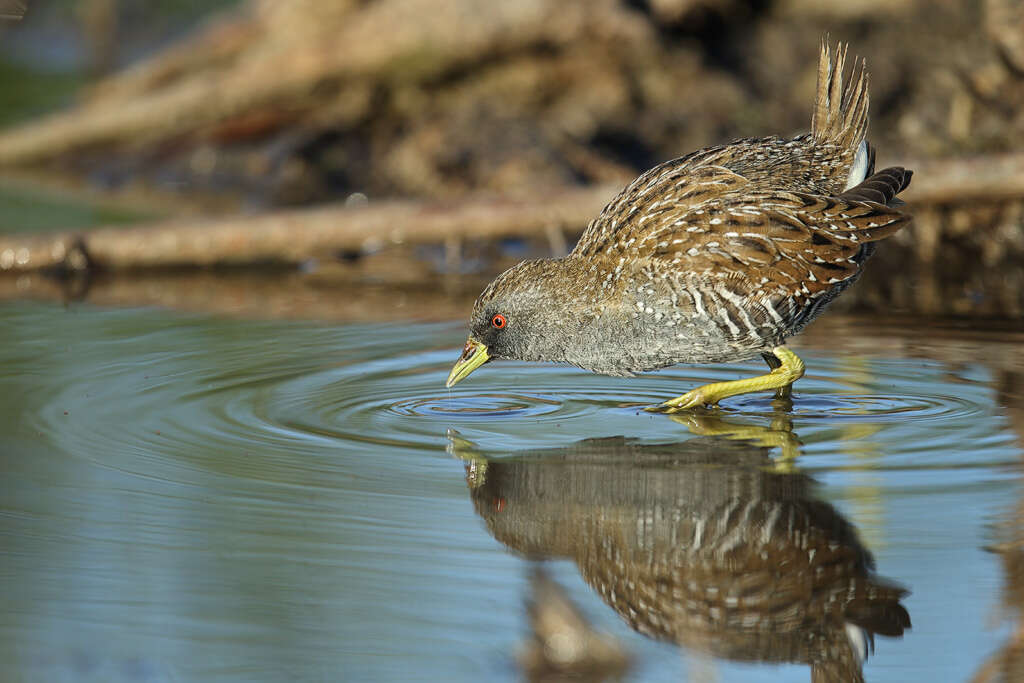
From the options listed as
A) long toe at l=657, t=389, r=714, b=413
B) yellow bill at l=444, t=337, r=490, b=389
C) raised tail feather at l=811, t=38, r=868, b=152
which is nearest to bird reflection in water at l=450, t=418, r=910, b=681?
long toe at l=657, t=389, r=714, b=413

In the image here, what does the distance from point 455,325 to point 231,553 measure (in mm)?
3814

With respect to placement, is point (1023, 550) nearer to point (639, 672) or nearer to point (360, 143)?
point (639, 672)

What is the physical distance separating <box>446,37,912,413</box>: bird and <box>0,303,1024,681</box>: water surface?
0.79ft

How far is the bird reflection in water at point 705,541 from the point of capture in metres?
3.46

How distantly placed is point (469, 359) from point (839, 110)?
6.99 ft

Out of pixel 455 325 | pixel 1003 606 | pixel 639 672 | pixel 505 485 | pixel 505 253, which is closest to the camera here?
pixel 639 672

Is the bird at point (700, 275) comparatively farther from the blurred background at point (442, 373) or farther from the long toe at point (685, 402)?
the blurred background at point (442, 373)

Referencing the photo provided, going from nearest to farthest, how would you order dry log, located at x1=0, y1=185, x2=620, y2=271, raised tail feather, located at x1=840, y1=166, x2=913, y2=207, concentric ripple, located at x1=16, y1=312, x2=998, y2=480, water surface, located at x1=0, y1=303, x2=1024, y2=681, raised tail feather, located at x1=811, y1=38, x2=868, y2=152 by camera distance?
→ water surface, located at x1=0, y1=303, x2=1024, y2=681 < concentric ripple, located at x1=16, y1=312, x2=998, y2=480 < raised tail feather, located at x1=840, y1=166, x2=913, y2=207 < raised tail feather, located at x1=811, y1=38, x2=868, y2=152 < dry log, located at x1=0, y1=185, x2=620, y2=271

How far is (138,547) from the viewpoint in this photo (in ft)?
13.7

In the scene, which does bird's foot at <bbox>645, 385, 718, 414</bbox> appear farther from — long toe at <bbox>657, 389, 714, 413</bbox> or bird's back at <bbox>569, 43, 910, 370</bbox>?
bird's back at <bbox>569, 43, 910, 370</bbox>

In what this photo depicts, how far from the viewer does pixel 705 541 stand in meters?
4.12

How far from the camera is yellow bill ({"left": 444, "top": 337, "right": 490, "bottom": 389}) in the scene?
6.10 meters

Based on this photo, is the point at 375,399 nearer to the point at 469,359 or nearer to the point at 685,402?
the point at 469,359

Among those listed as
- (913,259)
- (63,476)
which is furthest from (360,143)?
(63,476)
